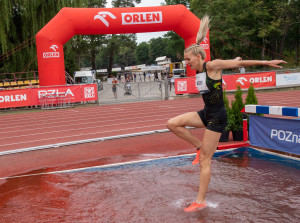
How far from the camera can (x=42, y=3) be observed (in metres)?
24.7

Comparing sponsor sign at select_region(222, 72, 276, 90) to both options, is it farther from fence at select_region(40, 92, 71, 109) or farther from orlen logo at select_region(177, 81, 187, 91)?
fence at select_region(40, 92, 71, 109)

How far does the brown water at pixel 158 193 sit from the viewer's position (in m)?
3.91

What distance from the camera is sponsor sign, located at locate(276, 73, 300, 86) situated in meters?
23.8

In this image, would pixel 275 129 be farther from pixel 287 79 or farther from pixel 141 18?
pixel 287 79

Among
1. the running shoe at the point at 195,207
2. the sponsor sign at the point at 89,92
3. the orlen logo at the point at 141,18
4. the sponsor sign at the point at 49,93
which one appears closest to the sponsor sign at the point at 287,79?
the orlen logo at the point at 141,18

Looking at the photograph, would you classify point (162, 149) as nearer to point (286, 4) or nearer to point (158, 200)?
point (158, 200)

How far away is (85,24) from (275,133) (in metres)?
16.0

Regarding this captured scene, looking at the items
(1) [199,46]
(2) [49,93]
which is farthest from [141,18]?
(1) [199,46]

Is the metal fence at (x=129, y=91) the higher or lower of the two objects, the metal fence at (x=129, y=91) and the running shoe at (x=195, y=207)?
the higher

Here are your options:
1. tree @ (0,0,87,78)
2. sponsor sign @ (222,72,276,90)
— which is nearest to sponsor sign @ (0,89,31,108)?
tree @ (0,0,87,78)

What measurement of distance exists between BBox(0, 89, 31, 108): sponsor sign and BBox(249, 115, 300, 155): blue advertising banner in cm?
1614

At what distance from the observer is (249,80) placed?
914 inches

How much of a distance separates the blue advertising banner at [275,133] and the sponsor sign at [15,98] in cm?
1614

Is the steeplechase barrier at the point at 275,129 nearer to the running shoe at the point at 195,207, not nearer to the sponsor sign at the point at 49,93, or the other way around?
the running shoe at the point at 195,207
